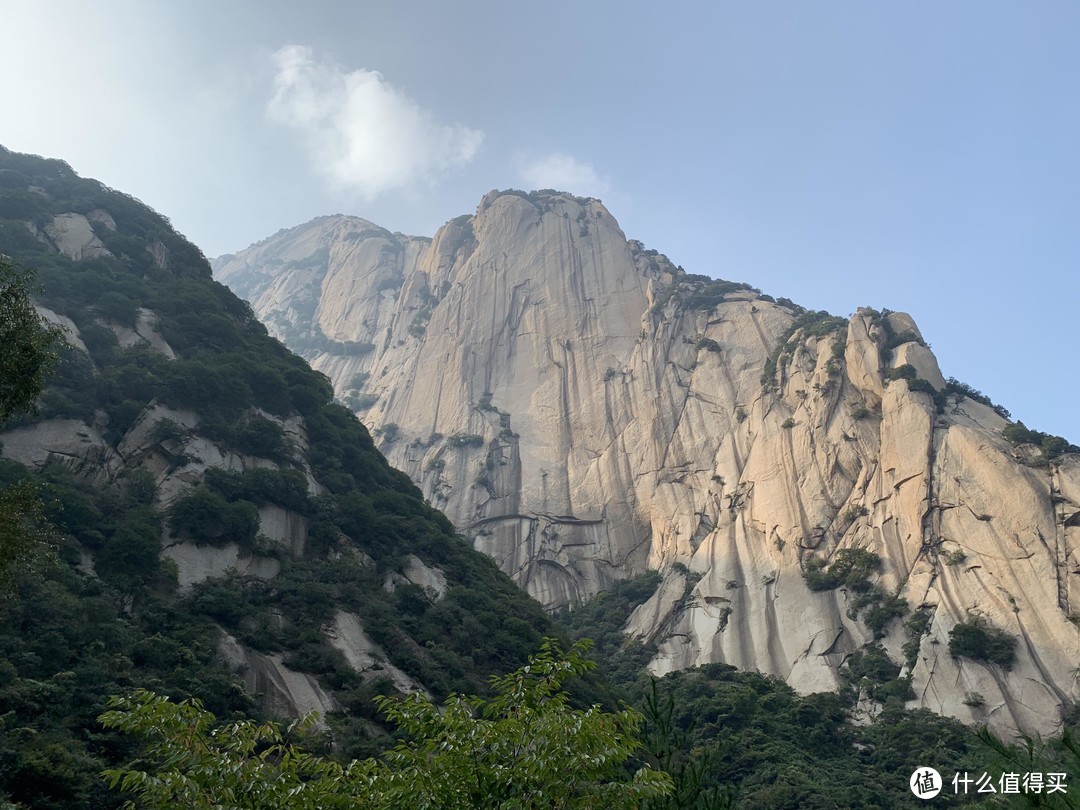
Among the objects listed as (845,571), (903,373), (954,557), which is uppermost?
(903,373)

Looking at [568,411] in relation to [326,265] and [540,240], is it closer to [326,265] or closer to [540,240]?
[540,240]

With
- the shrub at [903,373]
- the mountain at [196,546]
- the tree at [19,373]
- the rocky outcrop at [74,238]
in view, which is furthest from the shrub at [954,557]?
the rocky outcrop at [74,238]

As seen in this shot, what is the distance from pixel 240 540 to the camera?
107ft

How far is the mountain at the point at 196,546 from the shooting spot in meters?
21.8

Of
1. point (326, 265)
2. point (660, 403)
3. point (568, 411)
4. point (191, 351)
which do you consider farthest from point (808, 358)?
point (326, 265)

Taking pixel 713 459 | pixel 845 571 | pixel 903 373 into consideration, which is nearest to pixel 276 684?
pixel 845 571

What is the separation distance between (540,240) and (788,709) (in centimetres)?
6300

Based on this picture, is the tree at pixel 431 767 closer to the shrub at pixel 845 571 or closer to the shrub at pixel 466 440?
the shrub at pixel 845 571

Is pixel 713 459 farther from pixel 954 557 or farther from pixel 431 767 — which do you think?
pixel 431 767

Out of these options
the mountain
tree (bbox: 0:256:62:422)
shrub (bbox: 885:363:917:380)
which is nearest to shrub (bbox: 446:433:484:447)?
the mountain

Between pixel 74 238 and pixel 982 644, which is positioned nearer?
pixel 982 644

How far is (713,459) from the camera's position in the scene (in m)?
66.5

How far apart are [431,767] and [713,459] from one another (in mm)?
59865

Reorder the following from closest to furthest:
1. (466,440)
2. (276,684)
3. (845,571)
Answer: (276,684)
(845,571)
(466,440)
